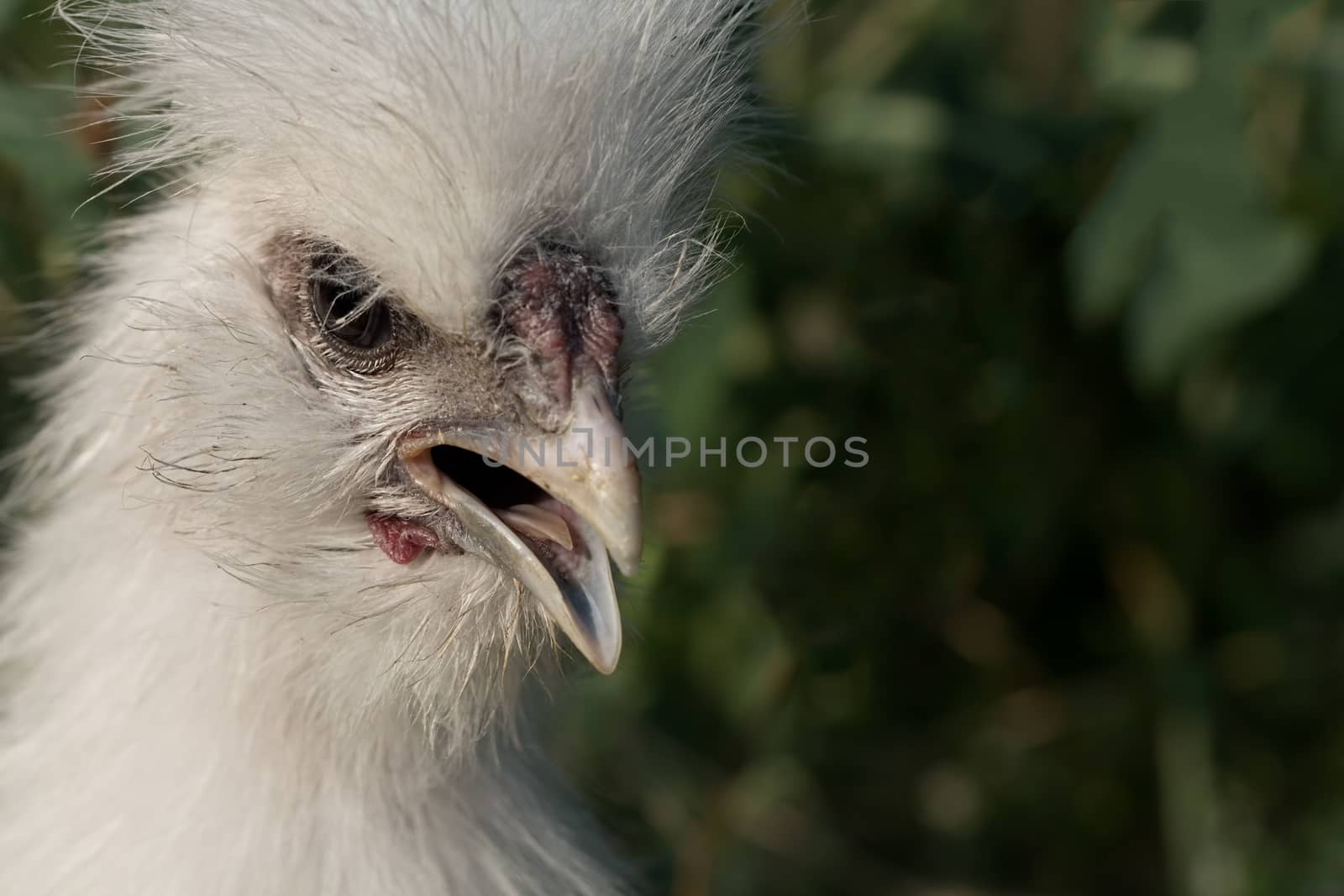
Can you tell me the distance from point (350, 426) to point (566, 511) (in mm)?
267

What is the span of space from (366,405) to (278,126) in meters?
0.32

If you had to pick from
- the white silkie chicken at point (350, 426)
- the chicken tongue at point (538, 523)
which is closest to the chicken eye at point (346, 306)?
the white silkie chicken at point (350, 426)

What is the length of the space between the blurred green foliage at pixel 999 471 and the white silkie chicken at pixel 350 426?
363 mm

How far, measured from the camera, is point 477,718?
1766 mm

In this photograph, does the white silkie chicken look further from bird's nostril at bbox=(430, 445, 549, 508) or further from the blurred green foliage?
the blurred green foliage

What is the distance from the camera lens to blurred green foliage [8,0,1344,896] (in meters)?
2.25

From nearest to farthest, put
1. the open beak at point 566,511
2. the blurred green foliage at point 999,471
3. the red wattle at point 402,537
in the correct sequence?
the open beak at point 566,511 → the red wattle at point 402,537 → the blurred green foliage at point 999,471

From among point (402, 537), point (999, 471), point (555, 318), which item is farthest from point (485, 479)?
point (999, 471)

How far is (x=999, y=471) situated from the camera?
2887mm

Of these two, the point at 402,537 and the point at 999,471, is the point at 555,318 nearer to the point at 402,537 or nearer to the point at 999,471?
the point at 402,537

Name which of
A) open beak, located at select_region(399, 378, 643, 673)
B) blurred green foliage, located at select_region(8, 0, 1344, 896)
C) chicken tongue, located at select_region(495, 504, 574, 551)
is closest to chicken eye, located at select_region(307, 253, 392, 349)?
open beak, located at select_region(399, 378, 643, 673)

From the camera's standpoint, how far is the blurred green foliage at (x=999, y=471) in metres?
2.25

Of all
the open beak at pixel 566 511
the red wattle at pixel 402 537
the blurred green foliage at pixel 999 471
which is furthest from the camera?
the blurred green foliage at pixel 999 471

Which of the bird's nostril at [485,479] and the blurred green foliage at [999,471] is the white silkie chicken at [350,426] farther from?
the blurred green foliage at [999,471]
